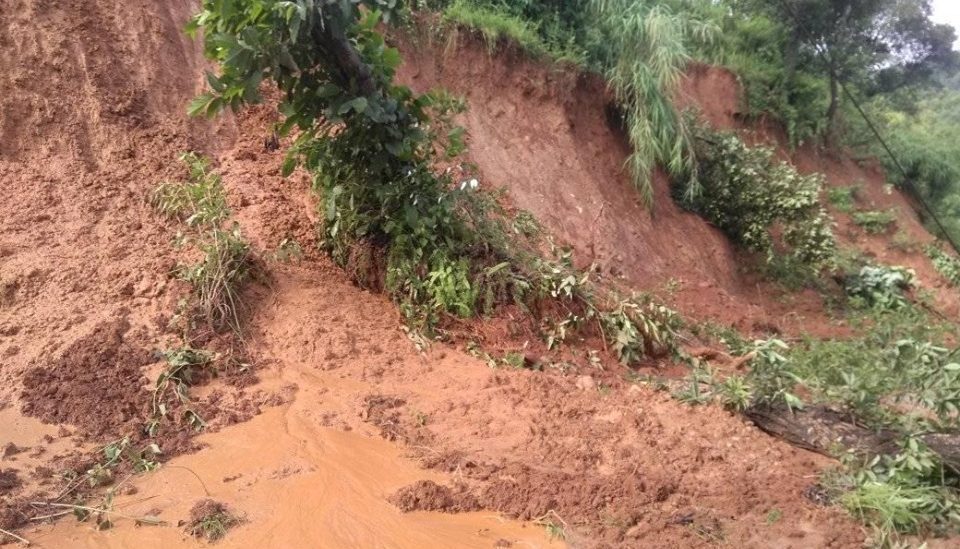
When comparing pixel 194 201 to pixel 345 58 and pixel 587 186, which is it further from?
pixel 587 186

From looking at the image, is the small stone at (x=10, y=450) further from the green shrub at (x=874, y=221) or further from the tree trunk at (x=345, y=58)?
the green shrub at (x=874, y=221)

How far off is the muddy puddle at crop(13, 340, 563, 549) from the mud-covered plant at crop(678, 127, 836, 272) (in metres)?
6.69

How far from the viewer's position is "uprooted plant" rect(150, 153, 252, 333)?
518 centimetres

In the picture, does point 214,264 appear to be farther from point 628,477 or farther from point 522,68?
point 522,68

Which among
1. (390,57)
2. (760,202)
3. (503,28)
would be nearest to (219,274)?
(390,57)

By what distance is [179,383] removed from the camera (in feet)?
15.2

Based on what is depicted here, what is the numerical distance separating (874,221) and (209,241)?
1027 cm

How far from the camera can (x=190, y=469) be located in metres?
3.96

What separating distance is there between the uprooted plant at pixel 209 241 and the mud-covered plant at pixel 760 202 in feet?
19.7

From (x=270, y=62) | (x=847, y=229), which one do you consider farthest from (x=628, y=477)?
(x=847, y=229)

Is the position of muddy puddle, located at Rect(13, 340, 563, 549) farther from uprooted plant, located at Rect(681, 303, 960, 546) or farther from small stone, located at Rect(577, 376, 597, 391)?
uprooted plant, located at Rect(681, 303, 960, 546)

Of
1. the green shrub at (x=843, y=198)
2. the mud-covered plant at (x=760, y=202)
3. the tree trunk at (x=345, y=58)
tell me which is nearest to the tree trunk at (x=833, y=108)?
the green shrub at (x=843, y=198)

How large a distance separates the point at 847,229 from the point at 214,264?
32.5 ft

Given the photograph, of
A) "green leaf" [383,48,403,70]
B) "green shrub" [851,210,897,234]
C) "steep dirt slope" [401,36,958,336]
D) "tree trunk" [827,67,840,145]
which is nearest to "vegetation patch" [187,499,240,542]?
"green leaf" [383,48,403,70]
